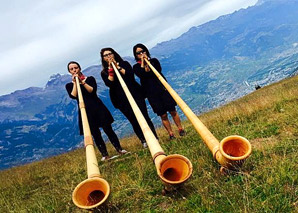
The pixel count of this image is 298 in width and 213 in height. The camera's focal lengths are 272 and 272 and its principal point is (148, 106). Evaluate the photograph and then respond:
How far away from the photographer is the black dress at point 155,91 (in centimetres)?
645

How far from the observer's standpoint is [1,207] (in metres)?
5.04

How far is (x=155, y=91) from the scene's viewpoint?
21.5 ft

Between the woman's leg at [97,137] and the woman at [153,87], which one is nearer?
the woman at [153,87]

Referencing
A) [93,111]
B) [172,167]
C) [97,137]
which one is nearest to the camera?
[172,167]

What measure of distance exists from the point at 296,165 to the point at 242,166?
0.54m

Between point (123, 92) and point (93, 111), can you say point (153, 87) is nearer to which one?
point (123, 92)

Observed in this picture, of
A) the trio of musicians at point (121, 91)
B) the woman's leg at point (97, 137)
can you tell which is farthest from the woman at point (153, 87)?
the woman's leg at point (97, 137)

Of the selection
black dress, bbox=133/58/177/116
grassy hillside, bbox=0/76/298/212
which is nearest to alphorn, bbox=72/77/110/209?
grassy hillside, bbox=0/76/298/212

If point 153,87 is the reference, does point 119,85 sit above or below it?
above

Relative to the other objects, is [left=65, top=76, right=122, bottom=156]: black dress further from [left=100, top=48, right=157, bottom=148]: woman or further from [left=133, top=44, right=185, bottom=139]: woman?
[left=133, top=44, right=185, bottom=139]: woman

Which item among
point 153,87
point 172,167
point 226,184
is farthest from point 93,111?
point 226,184

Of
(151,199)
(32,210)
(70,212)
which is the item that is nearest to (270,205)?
(151,199)

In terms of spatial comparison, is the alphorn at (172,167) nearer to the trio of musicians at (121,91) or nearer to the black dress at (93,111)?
the trio of musicians at (121,91)

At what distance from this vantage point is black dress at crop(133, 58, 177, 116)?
645 centimetres
